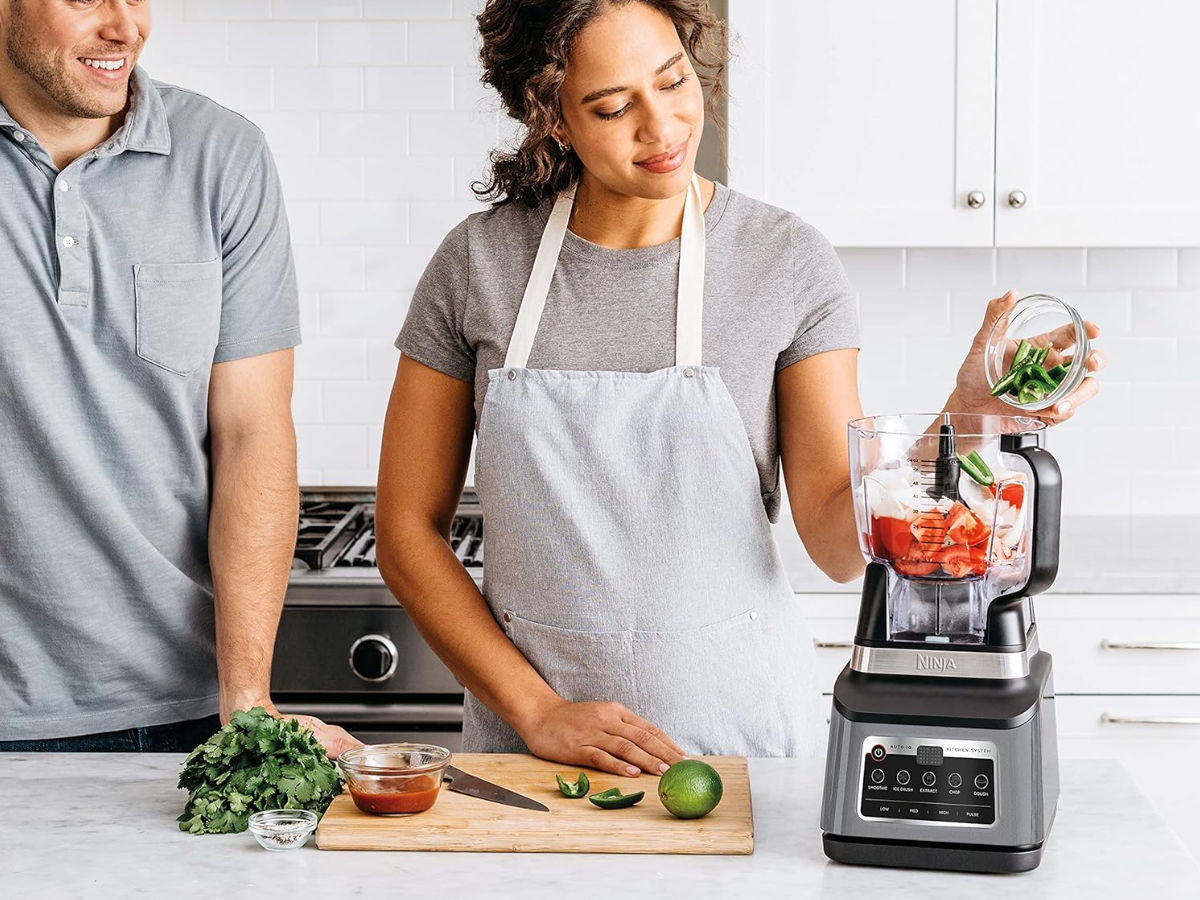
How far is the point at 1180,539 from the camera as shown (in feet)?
9.64

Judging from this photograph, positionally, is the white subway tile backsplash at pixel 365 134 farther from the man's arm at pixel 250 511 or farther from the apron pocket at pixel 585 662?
the apron pocket at pixel 585 662

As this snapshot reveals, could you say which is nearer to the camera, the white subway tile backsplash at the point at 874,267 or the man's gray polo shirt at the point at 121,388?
the man's gray polo shirt at the point at 121,388

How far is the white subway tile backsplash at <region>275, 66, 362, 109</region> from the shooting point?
10.2 ft

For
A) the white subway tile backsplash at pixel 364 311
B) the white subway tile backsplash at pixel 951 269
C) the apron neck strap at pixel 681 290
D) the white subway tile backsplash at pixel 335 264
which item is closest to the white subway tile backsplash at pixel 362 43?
the white subway tile backsplash at pixel 335 264

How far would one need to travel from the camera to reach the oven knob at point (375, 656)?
260 centimetres

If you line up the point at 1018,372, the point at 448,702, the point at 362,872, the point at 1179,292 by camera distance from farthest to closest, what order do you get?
1. the point at 1179,292
2. the point at 448,702
3. the point at 1018,372
4. the point at 362,872

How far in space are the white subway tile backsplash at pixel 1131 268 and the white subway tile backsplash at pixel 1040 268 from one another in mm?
31

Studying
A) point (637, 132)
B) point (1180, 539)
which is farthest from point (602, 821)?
point (1180, 539)

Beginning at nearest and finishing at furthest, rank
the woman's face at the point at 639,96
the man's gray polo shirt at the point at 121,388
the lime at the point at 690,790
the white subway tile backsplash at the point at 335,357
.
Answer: the lime at the point at 690,790, the woman's face at the point at 639,96, the man's gray polo shirt at the point at 121,388, the white subway tile backsplash at the point at 335,357

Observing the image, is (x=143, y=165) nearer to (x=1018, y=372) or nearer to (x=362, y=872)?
(x=362, y=872)

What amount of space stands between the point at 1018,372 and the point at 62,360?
3.80ft

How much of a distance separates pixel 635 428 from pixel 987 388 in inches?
17.4

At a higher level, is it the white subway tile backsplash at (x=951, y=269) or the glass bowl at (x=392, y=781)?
the white subway tile backsplash at (x=951, y=269)

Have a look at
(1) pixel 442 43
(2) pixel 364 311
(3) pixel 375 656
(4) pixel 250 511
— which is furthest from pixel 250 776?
(1) pixel 442 43
